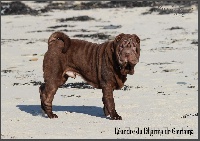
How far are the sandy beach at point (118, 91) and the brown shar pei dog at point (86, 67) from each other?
395 millimetres

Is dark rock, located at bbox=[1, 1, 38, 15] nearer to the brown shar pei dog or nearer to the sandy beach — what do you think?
the sandy beach

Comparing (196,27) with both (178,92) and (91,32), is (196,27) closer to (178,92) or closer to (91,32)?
(91,32)

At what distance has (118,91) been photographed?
42.4 ft

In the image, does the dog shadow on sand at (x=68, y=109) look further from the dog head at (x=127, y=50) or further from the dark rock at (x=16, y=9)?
the dark rock at (x=16, y=9)

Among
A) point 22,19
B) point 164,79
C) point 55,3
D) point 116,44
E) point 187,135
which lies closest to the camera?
point 187,135

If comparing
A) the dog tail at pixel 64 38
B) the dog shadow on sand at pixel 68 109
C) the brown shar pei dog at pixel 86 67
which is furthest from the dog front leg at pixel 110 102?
the dog tail at pixel 64 38

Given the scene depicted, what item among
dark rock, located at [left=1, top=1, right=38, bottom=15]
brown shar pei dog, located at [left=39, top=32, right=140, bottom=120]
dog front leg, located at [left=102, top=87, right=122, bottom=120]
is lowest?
dark rock, located at [left=1, top=1, right=38, bottom=15]

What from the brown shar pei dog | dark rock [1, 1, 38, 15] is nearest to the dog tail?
the brown shar pei dog

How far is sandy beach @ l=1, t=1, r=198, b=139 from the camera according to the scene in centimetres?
944

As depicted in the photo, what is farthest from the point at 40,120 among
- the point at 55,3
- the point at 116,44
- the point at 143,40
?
the point at 55,3

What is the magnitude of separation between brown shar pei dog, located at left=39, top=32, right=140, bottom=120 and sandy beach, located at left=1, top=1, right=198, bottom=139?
0.40m

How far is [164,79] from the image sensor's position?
47.4 ft

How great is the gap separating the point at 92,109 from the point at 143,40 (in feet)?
35.3

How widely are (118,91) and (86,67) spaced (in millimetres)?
2773
